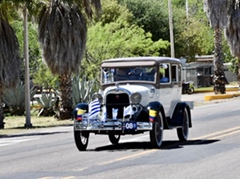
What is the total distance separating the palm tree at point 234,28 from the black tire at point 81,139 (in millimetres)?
34939

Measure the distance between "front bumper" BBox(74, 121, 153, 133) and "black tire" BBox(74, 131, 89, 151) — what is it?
0.22 metres

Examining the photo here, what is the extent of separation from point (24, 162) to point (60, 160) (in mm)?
760

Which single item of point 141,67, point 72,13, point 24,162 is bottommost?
point 24,162

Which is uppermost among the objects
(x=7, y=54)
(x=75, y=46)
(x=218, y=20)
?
(x=218, y=20)

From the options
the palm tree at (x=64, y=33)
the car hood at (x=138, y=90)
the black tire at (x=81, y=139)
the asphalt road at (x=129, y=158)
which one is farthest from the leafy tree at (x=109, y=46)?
the black tire at (x=81, y=139)

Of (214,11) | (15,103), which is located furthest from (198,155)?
(214,11)

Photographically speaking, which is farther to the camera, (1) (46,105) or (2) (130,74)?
(1) (46,105)

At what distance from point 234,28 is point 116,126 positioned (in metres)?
36.1

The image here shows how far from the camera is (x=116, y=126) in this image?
17250 millimetres

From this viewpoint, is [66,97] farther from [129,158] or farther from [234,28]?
[129,158]

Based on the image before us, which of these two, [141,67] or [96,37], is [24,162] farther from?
[96,37]

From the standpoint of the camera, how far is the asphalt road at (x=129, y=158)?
13289 millimetres

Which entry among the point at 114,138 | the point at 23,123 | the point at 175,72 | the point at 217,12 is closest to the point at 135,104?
the point at 114,138

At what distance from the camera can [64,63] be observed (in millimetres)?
35875
